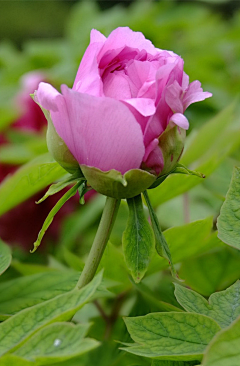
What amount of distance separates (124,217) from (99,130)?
51cm

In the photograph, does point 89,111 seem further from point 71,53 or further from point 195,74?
point 71,53

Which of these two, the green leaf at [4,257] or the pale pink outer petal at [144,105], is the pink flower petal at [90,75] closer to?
the pale pink outer petal at [144,105]

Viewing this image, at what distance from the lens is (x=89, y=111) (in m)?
0.32

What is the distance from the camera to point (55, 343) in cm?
29

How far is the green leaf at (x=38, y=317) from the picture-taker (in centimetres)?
30

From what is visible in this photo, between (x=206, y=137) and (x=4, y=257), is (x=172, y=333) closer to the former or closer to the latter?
(x=4, y=257)

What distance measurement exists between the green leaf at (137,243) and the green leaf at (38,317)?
0.04 metres

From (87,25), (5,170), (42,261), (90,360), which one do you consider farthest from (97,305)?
(87,25)

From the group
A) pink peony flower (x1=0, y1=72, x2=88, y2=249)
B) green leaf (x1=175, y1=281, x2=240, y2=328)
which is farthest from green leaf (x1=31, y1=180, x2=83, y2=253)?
pink peony flower (x1=0, y1=72, x2=88, y2=249)

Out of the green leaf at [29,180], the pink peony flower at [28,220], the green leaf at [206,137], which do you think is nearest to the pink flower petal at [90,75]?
the green leaf at [29,180]

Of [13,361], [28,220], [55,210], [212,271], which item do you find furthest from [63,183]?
[28,220]

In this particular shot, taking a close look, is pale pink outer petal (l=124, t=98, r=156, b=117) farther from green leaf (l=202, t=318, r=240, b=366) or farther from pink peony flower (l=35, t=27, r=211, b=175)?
green leaf (l=202, t=318, r=240, b=366)

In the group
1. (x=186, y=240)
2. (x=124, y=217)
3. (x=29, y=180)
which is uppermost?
(x=29, y=180)

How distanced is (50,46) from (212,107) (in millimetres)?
627
